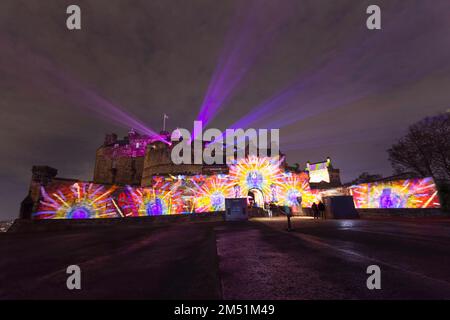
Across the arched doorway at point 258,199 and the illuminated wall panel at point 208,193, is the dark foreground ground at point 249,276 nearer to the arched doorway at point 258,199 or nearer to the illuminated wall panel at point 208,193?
the illuminated wall panel at point 208,193

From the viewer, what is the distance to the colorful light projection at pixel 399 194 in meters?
16.7

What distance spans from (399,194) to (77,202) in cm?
3079

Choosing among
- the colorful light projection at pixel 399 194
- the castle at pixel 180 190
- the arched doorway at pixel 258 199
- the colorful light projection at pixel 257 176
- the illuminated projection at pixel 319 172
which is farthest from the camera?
the illuminated projection at pixel 319 172

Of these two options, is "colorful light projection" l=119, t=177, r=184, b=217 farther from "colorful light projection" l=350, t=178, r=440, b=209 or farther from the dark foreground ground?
"colorful light projection" l=350, t=178, r=440, b=209

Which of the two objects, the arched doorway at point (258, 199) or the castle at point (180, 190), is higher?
the castle at point (180, 190)

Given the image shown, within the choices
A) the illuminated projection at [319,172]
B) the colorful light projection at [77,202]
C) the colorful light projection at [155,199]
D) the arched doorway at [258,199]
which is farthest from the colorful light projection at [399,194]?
the illuminated projection at [319,172]

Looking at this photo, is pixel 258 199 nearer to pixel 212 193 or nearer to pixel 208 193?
pixel 212 193

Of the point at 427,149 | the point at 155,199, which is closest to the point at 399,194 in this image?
the point at 427,149

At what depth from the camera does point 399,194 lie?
18.7m

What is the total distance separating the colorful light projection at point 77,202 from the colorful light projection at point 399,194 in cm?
2793

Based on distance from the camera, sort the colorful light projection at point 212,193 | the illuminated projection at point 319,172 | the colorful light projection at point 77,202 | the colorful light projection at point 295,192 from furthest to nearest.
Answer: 1. the illuminated projection at point 319,172
2. the colorful light projection at point 295,192
3. the colorful light projection at point 212,193
4. the colorful light projection at point 77,202

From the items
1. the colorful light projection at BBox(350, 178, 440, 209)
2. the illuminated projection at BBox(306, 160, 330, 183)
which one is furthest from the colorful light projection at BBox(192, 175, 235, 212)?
the illuminated projection at BBox(306, 160, 330, 183)

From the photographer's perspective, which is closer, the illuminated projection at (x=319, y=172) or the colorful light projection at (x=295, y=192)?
the colorful light projection at (x=295, y=192)

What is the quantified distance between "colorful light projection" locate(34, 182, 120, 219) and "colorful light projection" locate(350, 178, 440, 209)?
27931 millimetres
